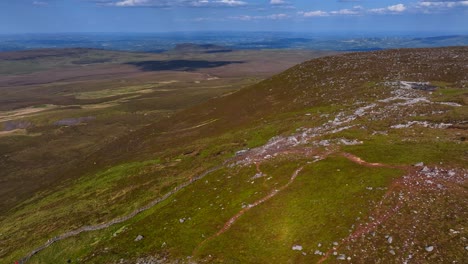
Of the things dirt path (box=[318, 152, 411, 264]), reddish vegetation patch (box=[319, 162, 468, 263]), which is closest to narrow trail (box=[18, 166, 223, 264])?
dirt path (box=[318, 152, 411, 264])

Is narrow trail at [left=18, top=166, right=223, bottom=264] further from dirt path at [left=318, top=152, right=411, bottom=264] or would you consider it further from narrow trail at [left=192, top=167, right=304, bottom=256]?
dirt path at [left=318, top=152, right=411, bottom=264]

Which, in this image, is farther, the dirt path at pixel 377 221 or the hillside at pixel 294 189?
the hillside at pixel 294 189

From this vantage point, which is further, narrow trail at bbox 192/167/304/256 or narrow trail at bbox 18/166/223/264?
narrow trail at bbox 18/166/223/264

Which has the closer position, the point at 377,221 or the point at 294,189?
the point at 377,221

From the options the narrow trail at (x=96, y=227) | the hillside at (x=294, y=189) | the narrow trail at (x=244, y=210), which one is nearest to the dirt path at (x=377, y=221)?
the hillside at (x=294, y=189)

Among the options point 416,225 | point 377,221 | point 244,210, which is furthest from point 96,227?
point 416,225

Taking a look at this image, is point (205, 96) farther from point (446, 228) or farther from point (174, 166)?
point (446, 228)

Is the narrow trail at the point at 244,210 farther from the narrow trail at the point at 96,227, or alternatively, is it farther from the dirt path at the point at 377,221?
the narrow trail at the point at 96,227

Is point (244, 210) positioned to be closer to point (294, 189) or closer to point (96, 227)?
point (294, 189)
